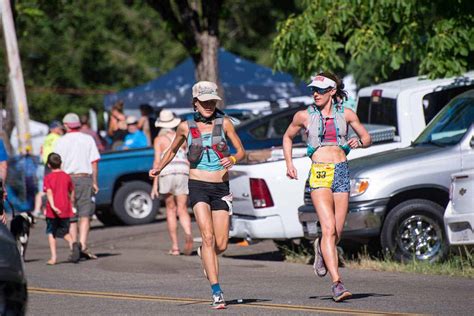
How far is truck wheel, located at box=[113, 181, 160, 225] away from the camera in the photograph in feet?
69.3

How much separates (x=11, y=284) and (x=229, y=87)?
21.1m

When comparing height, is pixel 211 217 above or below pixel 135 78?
below

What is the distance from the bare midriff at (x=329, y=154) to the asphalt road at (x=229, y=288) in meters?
1.16

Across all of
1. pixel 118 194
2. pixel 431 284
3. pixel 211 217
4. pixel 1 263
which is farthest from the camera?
pixel 118 194

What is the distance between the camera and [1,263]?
671 centimetres

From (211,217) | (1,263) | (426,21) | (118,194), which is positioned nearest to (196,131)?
(211,217)

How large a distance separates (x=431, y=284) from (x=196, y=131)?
9.34 ft

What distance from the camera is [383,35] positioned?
56.0 feet

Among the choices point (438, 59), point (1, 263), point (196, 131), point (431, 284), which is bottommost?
point (431, 284)

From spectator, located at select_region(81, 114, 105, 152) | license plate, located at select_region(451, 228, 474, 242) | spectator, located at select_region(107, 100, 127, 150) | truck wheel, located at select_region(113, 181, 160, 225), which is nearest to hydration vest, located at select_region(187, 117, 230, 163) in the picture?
license plate, located at select_region(451, 228, 474, 242)

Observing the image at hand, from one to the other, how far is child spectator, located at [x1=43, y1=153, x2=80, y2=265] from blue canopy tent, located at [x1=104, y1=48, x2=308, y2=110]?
12.6 m

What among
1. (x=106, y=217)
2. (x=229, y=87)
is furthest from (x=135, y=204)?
(x=229, y=87)

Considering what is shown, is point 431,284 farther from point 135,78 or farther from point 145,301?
point 135,78

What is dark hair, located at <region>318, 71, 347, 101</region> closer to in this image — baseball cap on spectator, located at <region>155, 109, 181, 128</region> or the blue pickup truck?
baseball cap on spectator, located at <region>155, 109, 181, 128</region>
